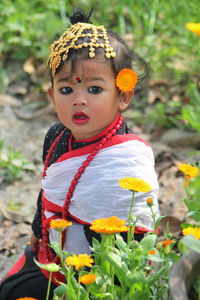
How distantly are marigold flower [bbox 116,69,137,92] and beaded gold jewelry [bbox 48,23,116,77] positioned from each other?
0.27 feet

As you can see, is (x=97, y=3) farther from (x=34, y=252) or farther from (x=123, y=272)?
(x=123, y=272)

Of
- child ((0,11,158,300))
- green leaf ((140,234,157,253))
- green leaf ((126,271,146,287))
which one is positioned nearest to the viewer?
green leaf ((126,271,146,287))

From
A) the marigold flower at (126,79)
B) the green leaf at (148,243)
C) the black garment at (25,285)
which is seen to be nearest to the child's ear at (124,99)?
the marigold flower at (126,79)

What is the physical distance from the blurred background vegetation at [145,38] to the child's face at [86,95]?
1.63 meters

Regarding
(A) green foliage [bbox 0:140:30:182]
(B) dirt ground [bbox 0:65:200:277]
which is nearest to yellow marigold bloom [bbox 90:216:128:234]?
(B) dirt ground [bbox 0:65:200:277]

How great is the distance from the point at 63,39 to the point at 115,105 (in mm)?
316

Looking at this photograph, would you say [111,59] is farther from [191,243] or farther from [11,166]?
[11,166]

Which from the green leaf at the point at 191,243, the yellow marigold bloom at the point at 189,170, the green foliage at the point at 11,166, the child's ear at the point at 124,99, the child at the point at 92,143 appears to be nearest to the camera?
the green leaf at the point at 191,243

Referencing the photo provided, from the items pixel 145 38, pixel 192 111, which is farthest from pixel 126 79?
pixel 145 38

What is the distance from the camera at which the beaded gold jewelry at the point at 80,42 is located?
4.98ft

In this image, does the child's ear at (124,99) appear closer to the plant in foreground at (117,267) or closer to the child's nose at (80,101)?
the child's nose at (80,101)

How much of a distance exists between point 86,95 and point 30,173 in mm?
1442

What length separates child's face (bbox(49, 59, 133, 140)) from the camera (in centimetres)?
149

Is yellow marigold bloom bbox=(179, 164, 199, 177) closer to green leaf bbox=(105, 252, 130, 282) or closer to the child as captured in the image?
the child
